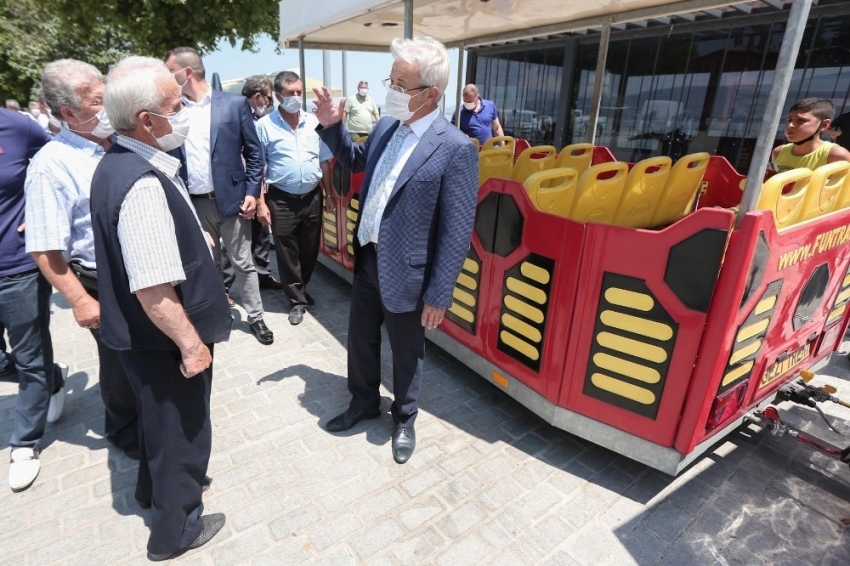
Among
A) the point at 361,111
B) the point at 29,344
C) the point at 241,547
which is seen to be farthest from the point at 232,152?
the point at 361,111

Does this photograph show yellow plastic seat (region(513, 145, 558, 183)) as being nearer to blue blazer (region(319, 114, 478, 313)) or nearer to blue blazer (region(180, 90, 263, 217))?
blue blazer (region(319, 114, 478, 313))

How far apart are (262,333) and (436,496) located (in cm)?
215

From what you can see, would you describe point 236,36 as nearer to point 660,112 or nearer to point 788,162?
point 660,112

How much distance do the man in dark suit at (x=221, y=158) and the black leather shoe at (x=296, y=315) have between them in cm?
35

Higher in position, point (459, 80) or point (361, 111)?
point (459, 80)

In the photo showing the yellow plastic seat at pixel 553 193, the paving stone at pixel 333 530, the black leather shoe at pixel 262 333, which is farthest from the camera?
the black leather shoe at pixel 262 333

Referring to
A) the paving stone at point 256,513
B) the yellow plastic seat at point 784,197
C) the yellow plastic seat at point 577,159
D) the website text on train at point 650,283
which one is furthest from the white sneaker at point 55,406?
the yellow plastic seat at point 784,197

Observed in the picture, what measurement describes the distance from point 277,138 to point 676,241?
3094mm

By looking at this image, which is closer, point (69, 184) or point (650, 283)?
point (69, 184)

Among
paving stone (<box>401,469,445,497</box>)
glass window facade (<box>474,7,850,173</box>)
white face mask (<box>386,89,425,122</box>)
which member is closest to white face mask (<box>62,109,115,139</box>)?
white face mask (<box>386,89,425,122</box>)

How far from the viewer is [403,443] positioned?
2.59 meters

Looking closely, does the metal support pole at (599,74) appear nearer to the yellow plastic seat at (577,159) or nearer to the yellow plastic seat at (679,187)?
the yellow plastic seat at (577,159)

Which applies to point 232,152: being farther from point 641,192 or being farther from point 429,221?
point 641,192

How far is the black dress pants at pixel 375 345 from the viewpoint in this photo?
8.21 ft
